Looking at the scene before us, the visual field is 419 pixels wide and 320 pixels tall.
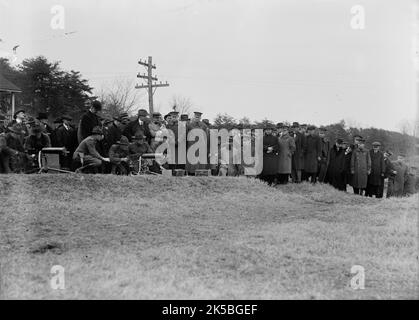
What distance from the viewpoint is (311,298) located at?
17.4 feet

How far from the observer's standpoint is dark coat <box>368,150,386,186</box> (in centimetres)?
1650

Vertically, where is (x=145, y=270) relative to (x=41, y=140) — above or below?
below

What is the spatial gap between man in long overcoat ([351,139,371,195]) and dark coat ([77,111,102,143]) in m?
7.82

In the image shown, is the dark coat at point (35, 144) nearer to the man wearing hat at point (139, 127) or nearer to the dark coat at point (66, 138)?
the dark coat at point (66, 138)

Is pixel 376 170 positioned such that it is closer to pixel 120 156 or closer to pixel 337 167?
pixel 337 167

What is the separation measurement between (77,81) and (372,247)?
31954mm

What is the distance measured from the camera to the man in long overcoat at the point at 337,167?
16.6 metres

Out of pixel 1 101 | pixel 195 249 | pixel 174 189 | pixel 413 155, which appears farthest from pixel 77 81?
pixel 195 249

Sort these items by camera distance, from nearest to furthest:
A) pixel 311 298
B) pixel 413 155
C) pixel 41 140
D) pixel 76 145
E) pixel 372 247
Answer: pixel 311 298 < pixel 372 247 < pixel 41 140 < pixel 76 145 < pixel 413 155

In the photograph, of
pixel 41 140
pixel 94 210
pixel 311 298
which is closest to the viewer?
pixel 311 298

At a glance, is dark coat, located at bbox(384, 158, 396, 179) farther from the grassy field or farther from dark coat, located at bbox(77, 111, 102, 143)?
dark coat, located at bbox(77, 111, 102, 143)

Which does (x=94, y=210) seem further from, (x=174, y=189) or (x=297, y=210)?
(x=297, y=210)

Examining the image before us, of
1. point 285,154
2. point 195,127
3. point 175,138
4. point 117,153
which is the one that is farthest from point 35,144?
point 285,154

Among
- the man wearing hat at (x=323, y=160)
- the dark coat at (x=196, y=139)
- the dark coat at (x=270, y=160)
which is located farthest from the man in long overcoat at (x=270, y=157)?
the dark coat at (x=196, y=139)
